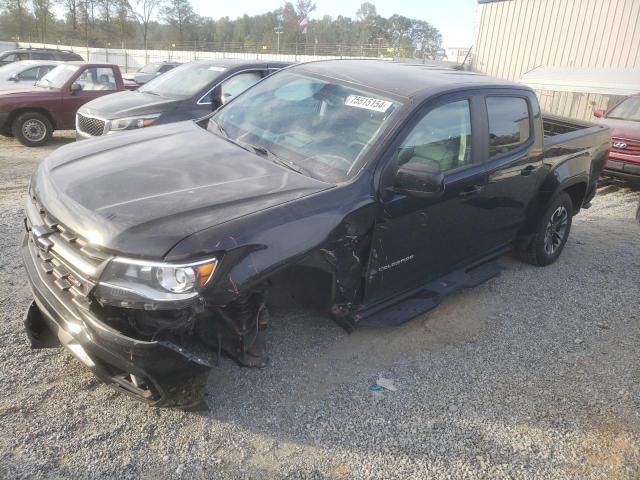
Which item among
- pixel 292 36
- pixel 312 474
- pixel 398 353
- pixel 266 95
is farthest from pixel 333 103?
pixel 292 36

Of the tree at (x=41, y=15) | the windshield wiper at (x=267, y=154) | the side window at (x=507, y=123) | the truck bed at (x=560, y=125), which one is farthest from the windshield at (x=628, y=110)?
the tree at (x=41, y=15)

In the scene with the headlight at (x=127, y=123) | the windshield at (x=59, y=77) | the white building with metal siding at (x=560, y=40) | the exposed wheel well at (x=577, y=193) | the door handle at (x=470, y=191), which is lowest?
the exposed wheel well at (x=577, y=193)

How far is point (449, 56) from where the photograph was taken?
3000 centimetres

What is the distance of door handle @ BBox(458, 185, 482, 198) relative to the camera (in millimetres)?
3664

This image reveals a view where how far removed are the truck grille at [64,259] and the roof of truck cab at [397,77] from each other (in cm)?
216

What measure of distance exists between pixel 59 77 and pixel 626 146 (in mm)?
10704

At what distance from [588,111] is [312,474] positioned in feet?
50.5

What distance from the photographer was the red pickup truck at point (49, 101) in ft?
30.4

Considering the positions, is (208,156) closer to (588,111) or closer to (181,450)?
(181,450)

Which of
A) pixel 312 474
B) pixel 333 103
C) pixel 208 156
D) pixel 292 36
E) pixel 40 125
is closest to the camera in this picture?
pixel 312 474

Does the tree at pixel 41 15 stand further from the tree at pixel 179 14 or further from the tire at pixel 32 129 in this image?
the tire at pixel 32 129

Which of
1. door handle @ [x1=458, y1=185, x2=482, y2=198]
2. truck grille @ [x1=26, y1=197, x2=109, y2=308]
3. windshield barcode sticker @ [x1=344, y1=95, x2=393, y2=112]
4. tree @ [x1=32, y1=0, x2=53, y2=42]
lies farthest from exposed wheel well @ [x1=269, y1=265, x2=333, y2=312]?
tree @ [x1=32, y1=0, x2=53, y2=42]

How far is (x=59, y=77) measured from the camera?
32.8 feet

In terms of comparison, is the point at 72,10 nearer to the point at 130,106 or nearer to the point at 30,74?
the point at 30,74
